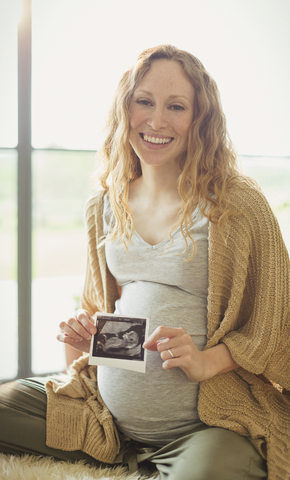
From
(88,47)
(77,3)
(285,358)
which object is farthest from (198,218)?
(77,3)

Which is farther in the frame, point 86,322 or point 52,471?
point 86,322

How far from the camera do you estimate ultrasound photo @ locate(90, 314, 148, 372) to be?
1225 mm

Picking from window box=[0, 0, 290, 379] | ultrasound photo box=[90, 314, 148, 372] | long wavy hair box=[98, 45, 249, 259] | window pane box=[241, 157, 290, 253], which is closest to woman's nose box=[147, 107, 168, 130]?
long wavy hair box=[98, 45, 249, 259]

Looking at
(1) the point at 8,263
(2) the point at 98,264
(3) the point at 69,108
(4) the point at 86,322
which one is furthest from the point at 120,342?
(3) the point at 69,108

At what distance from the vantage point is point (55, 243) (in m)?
2.34

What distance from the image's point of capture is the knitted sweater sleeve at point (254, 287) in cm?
125

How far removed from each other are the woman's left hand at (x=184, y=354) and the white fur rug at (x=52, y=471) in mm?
322

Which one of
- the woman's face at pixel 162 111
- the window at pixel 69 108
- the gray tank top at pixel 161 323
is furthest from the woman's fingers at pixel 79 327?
the window at pixel 69 108

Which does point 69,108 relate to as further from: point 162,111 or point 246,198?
point 246,198

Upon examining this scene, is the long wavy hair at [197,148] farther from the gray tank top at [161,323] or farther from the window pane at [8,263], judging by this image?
the window pane at [8,263]

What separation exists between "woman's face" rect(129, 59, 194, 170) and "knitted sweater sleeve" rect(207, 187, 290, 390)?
0.93 feet

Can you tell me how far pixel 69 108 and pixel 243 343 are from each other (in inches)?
60.6

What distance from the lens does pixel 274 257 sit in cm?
125

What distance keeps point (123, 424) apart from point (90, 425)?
4.1 inches
